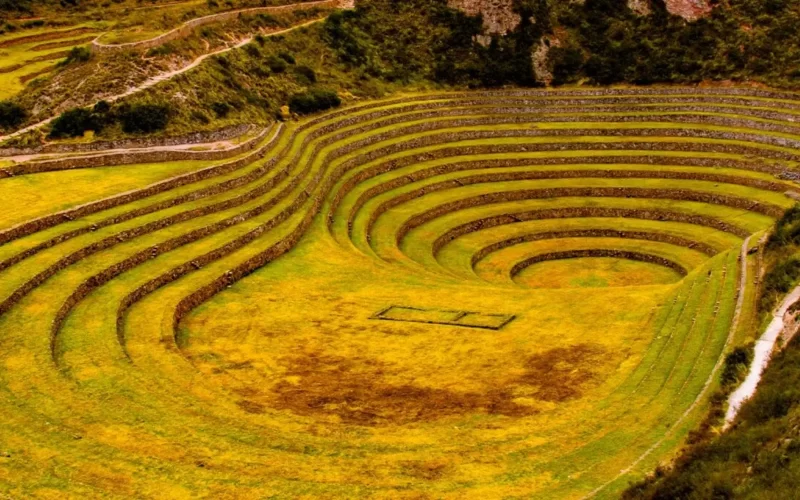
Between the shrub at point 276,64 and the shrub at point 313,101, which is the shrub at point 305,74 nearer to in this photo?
the shrub at point 276,64

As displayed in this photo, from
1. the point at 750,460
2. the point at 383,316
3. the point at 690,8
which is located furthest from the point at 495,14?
the point at 750,460

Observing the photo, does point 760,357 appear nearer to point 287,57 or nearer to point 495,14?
point 287,57

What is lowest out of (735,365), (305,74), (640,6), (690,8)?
(735,365)

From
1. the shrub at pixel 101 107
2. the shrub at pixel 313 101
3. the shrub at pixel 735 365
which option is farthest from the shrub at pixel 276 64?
the shrub at pixel 735 365

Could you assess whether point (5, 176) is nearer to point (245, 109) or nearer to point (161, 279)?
point (161, 279)

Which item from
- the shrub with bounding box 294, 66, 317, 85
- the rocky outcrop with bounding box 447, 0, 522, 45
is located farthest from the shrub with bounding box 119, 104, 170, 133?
the rocky outcrop with bounding box 447, 0, 522, 45
